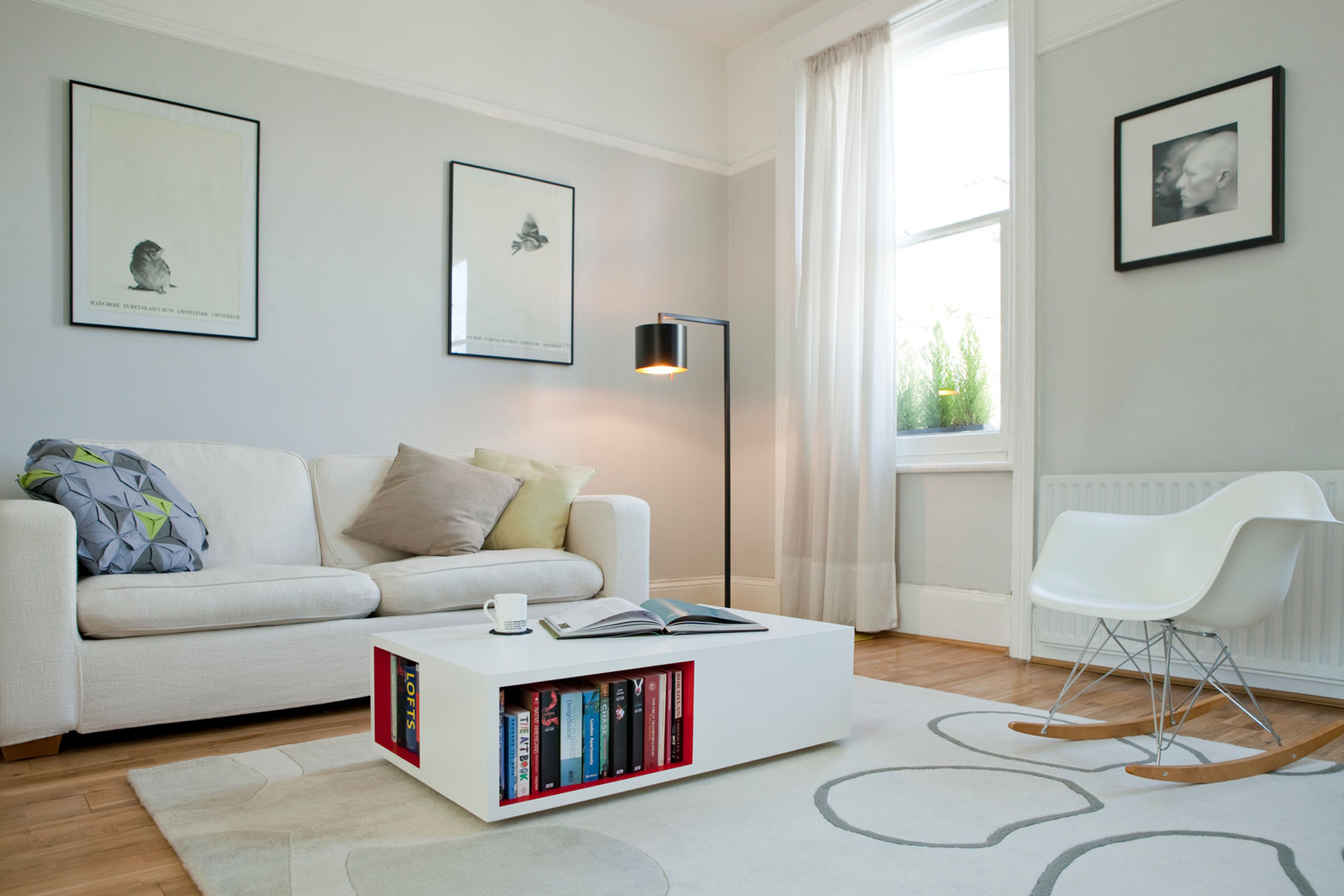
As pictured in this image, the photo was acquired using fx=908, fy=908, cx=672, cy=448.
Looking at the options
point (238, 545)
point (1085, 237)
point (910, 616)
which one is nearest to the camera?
point (238, 545)

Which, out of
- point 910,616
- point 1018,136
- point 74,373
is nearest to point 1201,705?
point 910,616

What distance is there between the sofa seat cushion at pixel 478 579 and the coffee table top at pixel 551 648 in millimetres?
634

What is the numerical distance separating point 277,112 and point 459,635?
8.21ft

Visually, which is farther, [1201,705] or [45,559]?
[1201,705]

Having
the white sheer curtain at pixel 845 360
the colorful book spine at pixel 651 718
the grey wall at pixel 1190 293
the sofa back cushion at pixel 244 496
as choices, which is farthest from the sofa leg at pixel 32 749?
→ the grey wall at pixel 1190 293

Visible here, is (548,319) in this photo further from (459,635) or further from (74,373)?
(459,635)

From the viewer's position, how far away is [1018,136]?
3543 mm

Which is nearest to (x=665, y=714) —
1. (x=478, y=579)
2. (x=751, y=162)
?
(x=478, y=579)

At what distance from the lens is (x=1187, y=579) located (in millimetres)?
2482

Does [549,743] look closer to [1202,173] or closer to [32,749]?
[32,749]

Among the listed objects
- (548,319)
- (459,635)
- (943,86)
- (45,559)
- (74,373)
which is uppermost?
(943,86)

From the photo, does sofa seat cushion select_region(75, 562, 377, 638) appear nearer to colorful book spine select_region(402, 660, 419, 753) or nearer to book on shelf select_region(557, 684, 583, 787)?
colorful book spine select_region(402, 660, 419, 753)

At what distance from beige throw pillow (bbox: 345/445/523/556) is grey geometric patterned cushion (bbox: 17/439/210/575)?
592 mm

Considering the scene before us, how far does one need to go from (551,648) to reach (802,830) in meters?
0.62
